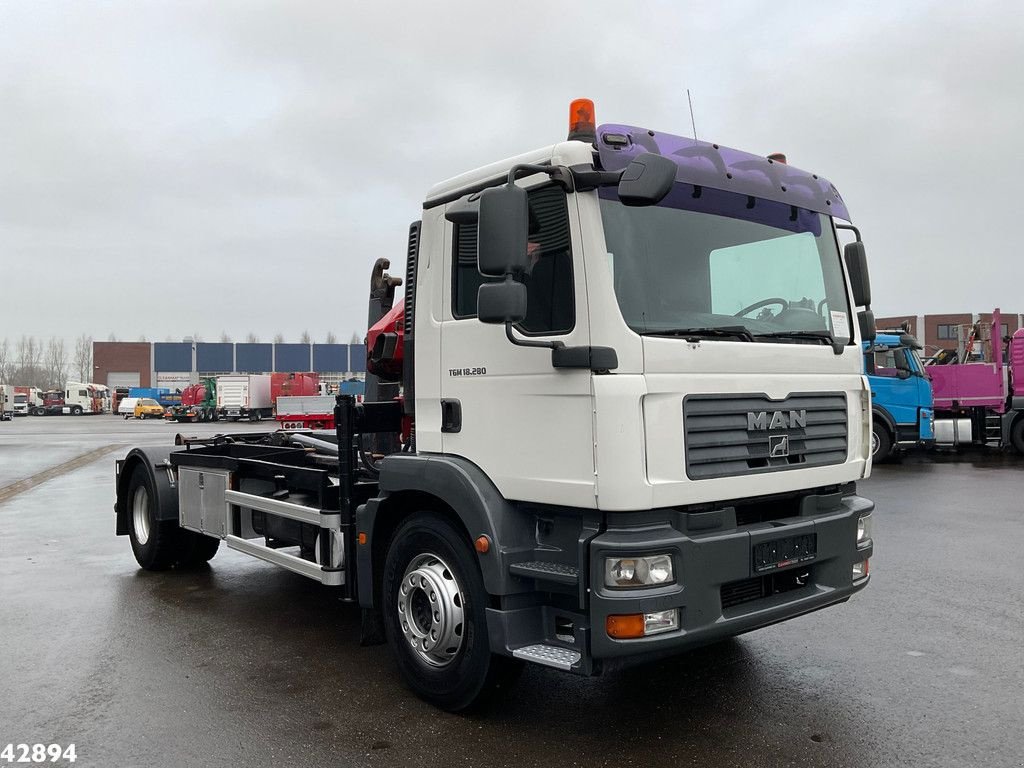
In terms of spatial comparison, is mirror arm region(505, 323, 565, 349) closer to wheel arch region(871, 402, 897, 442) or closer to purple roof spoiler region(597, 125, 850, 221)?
purple roof spoiler region(597, 125, 850, 221)

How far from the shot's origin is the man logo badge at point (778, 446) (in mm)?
4086

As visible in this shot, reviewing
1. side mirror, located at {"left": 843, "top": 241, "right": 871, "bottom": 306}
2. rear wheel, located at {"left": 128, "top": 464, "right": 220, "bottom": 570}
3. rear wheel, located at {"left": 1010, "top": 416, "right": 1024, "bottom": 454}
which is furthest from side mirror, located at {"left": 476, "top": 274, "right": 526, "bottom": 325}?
rear wheel, located at {"left": 1010, "top": 416, "right": 1024, "bottom": 454}

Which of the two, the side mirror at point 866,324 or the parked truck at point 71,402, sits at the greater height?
the side mirror at point 866,324

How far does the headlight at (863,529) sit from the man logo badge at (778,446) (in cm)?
71

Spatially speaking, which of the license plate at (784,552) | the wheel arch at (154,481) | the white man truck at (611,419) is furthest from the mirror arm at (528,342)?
the wheel arch at (154,481)

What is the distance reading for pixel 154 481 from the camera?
7570mm

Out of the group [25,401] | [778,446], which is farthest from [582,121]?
[25,401]

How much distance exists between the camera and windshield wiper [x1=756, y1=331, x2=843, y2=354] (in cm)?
423

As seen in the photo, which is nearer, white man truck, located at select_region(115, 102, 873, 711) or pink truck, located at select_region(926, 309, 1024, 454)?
white man truck, located at select_region(115, 102, 873, 711)

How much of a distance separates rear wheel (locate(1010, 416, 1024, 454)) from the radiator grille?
15991 millimetres

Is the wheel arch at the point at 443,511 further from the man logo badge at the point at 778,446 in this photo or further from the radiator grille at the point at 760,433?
the man logo badge at the point at 778,446

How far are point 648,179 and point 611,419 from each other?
101 centimetres

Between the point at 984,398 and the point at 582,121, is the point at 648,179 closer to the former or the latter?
the point at 582,121

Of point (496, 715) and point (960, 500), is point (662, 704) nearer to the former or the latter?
point (496, 715)
